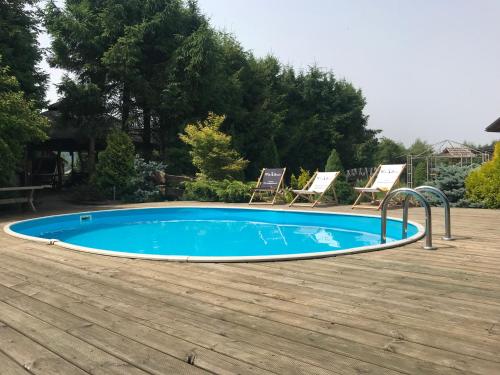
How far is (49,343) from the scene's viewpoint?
6.49ft

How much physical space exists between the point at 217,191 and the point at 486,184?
6.63 metres

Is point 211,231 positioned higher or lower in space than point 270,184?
lower

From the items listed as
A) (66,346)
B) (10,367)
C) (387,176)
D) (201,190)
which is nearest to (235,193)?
(201,190)

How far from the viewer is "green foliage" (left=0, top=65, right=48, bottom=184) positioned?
28.9ft

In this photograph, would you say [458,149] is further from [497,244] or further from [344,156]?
[497,244]

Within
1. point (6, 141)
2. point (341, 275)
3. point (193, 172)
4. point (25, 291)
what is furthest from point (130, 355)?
point (193, 172)

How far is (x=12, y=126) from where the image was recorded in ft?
29.6

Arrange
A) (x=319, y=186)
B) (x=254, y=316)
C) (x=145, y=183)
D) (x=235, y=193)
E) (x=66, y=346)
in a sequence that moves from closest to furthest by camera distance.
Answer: (x=66, y=346), (x=254, y=316), (x=319, y=186), (x=235, y=193), (x=145, y=183)

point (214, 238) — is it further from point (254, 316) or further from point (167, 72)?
point (167, 72)

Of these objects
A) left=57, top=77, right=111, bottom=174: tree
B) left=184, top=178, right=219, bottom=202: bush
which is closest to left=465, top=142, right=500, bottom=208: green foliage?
left=184, top=178, right=219, bottom=202: bush

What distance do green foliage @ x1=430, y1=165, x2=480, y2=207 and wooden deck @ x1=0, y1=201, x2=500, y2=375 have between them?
6.56 meters

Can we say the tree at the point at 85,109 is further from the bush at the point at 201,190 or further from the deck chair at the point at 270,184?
the deck chair at the point at 270,184

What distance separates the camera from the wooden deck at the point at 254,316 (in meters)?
1.76

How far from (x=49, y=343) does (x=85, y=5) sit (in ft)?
54.4
